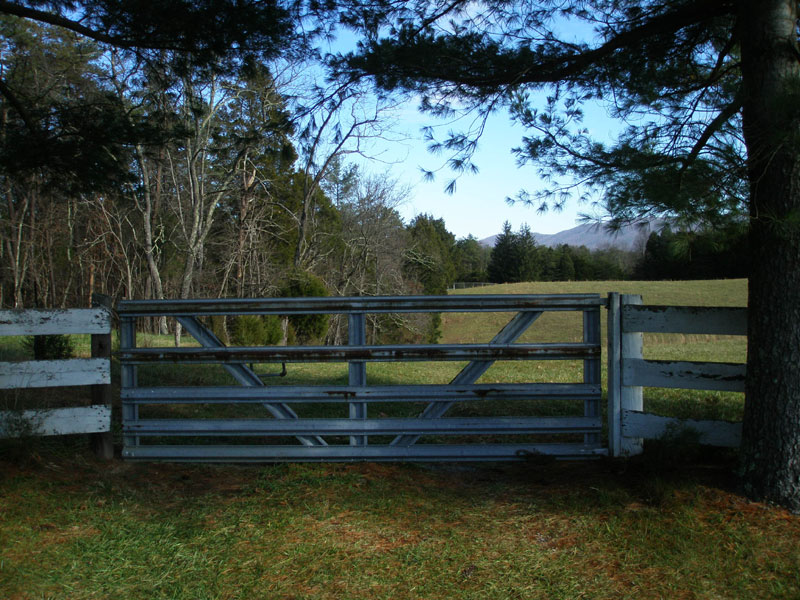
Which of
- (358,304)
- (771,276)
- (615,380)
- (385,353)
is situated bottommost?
(615,380)

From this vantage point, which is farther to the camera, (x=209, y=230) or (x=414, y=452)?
(x=209, y=230)

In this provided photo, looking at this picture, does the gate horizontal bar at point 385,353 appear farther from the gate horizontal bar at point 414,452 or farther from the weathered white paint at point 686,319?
the gate horizontal bar at point 414,452

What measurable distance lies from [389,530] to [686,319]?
275cm

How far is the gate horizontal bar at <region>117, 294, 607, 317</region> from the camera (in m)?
4.82

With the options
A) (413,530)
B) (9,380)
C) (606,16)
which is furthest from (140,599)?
(606,16)

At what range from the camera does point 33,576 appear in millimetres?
3135

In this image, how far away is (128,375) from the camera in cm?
516

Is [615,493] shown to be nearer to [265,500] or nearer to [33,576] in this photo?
[265,500]

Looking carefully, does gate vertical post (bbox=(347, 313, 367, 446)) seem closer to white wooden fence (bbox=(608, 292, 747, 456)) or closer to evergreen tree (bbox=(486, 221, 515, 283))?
white wooden fence (bbox=(608, 292, 747, 456))

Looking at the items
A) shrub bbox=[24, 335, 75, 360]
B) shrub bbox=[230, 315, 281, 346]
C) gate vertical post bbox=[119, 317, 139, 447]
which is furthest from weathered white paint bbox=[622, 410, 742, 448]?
shrub bbox=[230, 315, 281, 346]

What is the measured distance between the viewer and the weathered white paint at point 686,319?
4461 millimetres

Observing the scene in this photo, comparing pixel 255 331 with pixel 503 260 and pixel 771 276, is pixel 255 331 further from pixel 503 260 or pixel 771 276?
pixel 503 260

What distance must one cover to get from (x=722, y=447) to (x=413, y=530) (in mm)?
2730

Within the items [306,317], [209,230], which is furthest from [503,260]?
[306,317]
